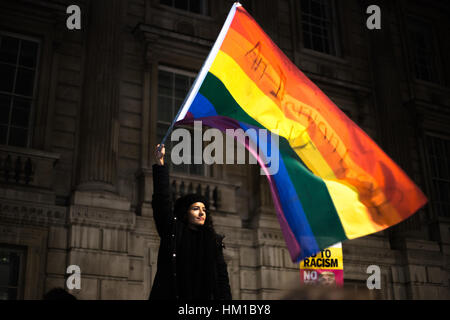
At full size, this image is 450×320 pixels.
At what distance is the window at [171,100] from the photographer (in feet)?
40.3

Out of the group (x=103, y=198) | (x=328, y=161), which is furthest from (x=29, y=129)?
(x=328, y=161)

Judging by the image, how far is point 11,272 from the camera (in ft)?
32.8

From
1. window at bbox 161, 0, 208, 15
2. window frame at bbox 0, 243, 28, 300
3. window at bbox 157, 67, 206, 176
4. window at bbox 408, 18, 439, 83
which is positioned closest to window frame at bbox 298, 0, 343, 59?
window at bbox 408, 18, 439, 83

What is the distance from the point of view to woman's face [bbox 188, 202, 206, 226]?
4.58 m

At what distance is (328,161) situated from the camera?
5.23 metres

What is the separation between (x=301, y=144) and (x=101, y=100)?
6666mm

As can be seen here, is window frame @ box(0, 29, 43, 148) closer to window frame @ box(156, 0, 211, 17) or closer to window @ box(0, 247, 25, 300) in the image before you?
window @ box(0, 247, 25, 300)

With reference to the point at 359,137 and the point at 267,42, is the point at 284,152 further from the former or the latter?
the point at 267,42

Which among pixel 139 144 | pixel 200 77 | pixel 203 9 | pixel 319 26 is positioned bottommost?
pixel 200 77

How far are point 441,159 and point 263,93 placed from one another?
1123 cm

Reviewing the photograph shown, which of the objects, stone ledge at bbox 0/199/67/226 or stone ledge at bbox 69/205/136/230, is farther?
stone ledge at bbox 69/205/136/230

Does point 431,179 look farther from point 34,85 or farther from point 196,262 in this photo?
point 196,262

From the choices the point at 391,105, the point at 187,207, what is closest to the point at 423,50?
the point at 391,105

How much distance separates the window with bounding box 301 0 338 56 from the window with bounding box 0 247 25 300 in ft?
28.8
